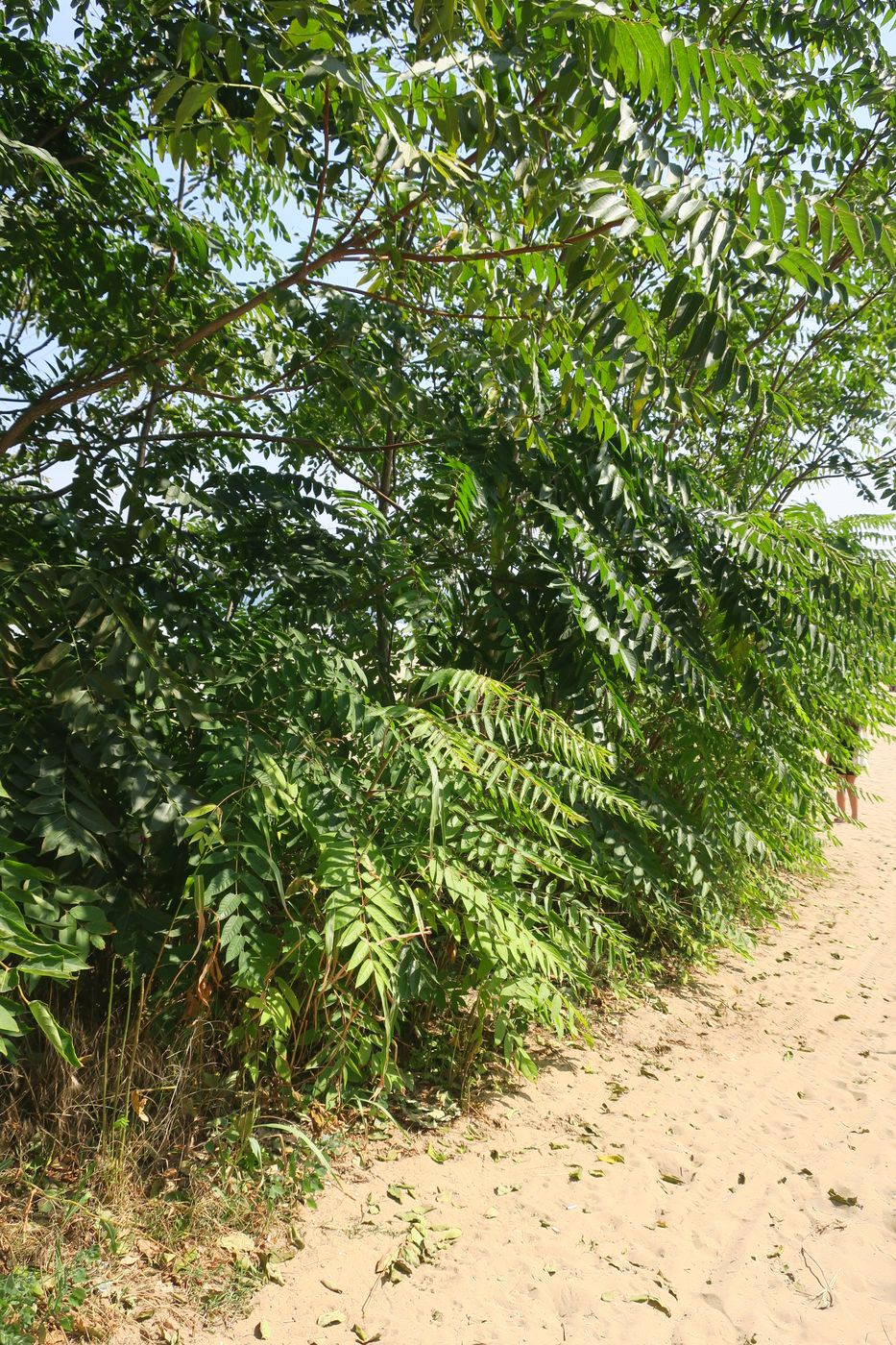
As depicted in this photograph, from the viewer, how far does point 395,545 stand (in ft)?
12.1

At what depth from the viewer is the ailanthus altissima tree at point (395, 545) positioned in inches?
100

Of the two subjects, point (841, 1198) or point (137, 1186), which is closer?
point (137, 1186)

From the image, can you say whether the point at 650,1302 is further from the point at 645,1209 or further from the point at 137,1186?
the point at 137,1186

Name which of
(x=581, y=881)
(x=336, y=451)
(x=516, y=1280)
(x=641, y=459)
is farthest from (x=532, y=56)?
(x=516, y=1280)

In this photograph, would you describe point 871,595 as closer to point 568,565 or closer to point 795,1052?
point 568,565

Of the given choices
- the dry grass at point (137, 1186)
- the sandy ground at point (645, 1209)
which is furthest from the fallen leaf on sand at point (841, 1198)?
the dry grass at point (137, 1186)

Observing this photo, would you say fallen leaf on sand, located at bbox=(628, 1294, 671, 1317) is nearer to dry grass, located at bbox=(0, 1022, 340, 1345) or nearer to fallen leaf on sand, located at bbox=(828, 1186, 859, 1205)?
fallen leaf on sand, located at bbox=(828, 1186, 859, 1205)

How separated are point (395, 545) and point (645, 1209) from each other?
2.53 m

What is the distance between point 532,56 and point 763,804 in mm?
4108

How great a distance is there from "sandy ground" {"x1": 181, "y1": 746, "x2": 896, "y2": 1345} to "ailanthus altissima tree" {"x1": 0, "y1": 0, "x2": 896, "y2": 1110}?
0.44 metres

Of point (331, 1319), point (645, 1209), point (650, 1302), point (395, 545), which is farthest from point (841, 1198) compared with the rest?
point (395, 545)

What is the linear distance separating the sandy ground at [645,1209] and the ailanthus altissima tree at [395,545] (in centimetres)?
44

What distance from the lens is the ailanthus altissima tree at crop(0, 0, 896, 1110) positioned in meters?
2.55

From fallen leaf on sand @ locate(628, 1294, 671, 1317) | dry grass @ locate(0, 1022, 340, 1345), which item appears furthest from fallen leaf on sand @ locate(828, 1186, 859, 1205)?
dry grass @ locate(0, 1022, 340, 1345)
